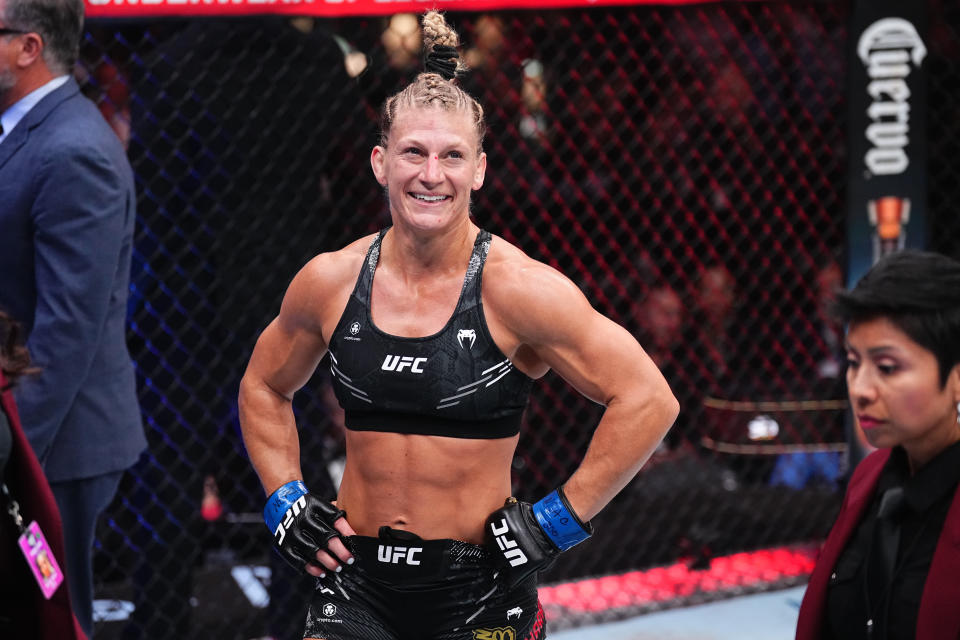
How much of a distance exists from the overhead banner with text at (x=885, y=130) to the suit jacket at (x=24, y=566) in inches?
118

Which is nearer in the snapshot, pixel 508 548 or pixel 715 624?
pixel 508 548

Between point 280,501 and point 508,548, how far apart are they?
1.40ft

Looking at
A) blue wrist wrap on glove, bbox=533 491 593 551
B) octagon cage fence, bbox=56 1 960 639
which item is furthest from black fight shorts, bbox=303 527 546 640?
octagon cage fence, bbox=56 1 960 639

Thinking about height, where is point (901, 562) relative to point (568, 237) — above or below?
below

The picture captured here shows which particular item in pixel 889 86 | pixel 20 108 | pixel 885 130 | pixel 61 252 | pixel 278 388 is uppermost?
pixel 889 86

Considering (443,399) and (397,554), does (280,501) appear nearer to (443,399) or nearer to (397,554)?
(397,554)

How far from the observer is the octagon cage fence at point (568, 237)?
330 cm

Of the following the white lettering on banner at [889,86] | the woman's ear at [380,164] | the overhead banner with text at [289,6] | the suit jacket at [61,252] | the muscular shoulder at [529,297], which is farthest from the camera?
the white lettering on banner at [889,86]

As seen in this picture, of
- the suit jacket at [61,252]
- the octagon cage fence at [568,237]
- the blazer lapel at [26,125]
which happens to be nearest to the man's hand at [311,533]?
the suit jacket at [61,252]

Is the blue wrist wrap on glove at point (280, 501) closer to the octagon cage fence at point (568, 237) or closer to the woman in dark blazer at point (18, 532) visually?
the woman in dark blazer at point (18, 532)

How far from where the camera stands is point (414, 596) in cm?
200

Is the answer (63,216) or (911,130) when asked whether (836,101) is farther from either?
(63,216)

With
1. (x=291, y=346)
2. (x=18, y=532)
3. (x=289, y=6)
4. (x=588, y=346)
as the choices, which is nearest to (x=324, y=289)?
(x=291, y=346)

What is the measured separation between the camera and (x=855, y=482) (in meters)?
1.84
